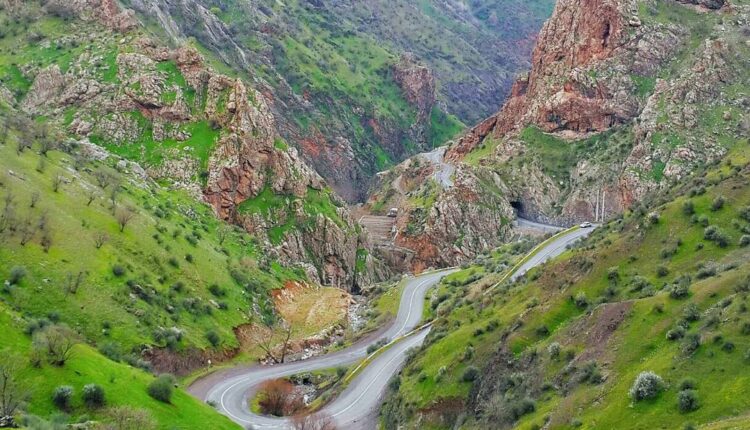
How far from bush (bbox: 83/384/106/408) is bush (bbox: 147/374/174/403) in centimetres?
475

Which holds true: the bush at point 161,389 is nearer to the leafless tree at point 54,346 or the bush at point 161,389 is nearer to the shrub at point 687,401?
the leafless tree at point 54,346

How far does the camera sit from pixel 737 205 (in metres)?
41.1

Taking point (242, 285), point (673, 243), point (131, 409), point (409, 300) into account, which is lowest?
point (409, 300)

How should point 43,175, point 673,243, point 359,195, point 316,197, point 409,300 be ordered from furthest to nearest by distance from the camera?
1. point 359,195
2. point 316,197
3. point 409,300
4. point 43,175
5. point 673,243

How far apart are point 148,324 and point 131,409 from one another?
2156 cm

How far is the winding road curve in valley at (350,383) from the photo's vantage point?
47812 mm

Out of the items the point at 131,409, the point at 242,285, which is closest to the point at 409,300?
the point at 242,285

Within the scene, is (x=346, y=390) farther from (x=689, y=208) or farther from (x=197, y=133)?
(x=197, y=133)

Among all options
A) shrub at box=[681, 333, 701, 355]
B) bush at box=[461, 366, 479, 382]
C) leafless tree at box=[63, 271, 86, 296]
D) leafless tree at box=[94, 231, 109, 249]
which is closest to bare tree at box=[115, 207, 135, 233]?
leafless tree at box=[94, 231, 109, 249]

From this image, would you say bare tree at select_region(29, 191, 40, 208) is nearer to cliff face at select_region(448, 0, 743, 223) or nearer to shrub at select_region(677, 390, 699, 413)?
shrub at select_region(677, 390, 699, 413)

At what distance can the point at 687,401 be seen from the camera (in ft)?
83.3

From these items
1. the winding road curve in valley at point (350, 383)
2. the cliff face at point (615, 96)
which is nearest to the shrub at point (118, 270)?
the winding road curve in valley at point (350, 383)

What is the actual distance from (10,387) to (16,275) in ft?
59.5

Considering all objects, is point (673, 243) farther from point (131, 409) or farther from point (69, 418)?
point (69, 418)
